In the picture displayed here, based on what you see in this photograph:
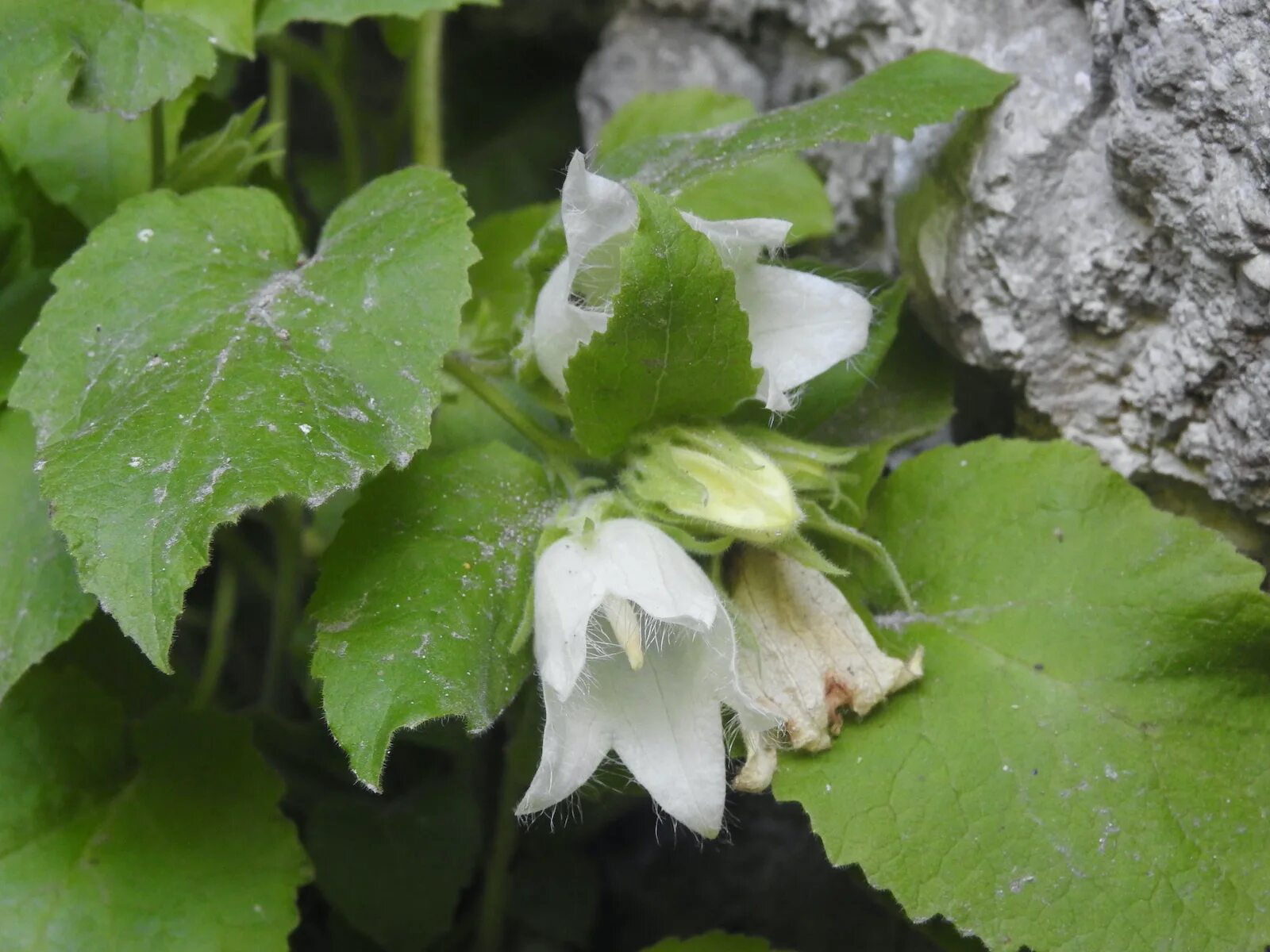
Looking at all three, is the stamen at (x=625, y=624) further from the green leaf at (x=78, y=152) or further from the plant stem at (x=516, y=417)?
the green leaf at (x=78, y=152)

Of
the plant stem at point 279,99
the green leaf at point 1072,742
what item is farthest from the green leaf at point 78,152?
the green leaf at point 1072,742

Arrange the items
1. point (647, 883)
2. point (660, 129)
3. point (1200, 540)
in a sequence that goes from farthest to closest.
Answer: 1. point (647, 883)
2. point (660, 129)
3. point (1200, 540)

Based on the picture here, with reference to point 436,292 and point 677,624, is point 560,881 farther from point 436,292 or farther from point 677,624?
point 436,292

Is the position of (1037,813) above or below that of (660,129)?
below

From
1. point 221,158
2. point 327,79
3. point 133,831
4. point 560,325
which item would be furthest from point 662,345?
point 327,79

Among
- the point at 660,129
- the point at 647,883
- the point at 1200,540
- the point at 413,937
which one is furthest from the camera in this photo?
the point at 647,883

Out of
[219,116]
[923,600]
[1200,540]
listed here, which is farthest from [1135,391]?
[219,116]

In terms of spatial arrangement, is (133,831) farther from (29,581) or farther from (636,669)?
(636,669)

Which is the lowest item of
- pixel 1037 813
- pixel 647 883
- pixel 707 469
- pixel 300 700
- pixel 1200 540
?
pixel 647 883
